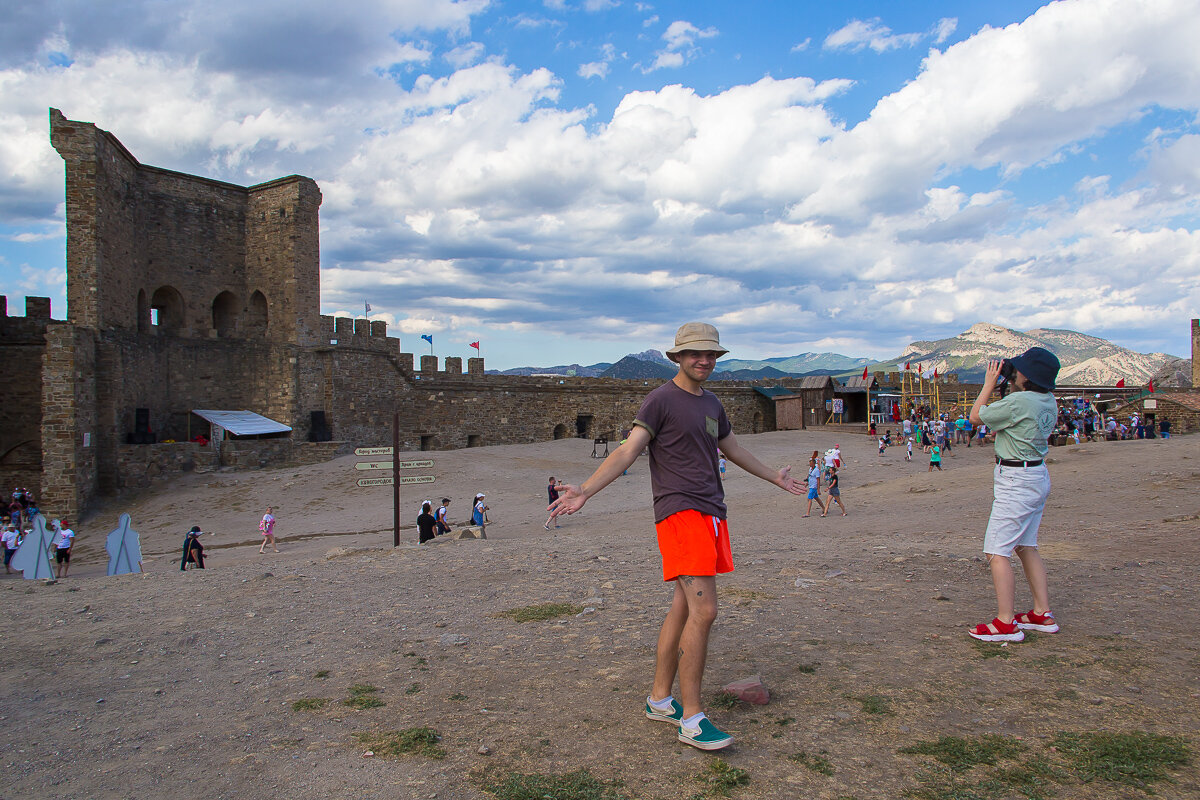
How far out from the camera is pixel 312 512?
1961 cm

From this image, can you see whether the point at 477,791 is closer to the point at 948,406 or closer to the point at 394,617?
the point at 394,617

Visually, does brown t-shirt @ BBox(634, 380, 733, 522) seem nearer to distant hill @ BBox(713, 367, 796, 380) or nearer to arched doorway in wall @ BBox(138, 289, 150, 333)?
arched doorway in wall @ BBox(138, 289, 150, 333)

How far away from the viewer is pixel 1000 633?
4.27 m

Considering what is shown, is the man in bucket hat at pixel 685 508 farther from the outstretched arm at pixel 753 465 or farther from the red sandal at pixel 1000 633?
the red sandal at pixel 1000 633

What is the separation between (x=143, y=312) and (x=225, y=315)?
3.06m

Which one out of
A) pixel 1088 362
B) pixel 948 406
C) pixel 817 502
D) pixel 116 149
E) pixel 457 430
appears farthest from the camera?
pixel 1088 362

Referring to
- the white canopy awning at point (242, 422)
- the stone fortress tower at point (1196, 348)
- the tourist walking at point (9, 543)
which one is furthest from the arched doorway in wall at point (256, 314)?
the stone fortress tower at point (1196, 348)

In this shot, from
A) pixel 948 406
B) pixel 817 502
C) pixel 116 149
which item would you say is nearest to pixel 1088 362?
pixel 948 406

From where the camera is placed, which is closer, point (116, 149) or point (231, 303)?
point (116, 149)

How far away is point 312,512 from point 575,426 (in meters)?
16.2

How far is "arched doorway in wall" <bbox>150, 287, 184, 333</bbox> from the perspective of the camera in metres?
26.2

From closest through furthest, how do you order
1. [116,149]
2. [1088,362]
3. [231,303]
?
[116,149] < [231,303] < [1088,362]

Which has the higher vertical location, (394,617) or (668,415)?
(668,415)

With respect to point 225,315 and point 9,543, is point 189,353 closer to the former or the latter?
point 225,315
